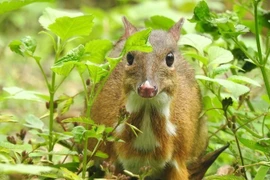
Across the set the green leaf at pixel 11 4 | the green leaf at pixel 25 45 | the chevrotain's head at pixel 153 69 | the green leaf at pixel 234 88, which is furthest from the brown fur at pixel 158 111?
the green leaf at pixel 11 4

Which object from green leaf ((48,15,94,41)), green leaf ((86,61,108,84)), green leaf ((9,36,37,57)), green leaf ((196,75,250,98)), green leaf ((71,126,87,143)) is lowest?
green leaf ((71,126,87,143))

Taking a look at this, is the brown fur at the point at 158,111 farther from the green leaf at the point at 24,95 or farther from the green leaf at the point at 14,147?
the green leaf at the point at 14,147

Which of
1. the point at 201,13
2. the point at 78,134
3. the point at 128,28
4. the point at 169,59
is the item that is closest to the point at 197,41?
the point at 201,13

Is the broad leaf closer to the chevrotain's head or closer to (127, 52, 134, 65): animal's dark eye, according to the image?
the chevrotain's head

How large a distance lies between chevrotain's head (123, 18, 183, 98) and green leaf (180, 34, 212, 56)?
0.20 m

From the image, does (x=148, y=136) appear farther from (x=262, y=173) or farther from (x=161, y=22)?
(x=161, y=22)

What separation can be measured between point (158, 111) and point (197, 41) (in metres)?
0.74

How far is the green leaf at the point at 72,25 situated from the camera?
448 cm

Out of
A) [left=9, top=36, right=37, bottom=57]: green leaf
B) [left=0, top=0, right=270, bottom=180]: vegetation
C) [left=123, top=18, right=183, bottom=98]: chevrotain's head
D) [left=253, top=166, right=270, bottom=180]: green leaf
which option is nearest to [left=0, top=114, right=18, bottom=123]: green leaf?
[left=0, top=0, right=270, bottom=180]: vegetation

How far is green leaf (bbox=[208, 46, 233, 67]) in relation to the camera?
500 cm

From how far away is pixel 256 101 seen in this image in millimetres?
6117

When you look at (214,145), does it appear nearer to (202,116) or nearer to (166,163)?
(202,116)

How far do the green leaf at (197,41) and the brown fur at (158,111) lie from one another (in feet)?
0.26

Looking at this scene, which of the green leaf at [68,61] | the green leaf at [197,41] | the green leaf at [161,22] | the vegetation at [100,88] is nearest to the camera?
the green leaf at [68,61]
